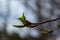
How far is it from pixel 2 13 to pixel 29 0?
2.58 feet

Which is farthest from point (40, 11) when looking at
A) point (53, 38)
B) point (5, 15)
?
point (5, 15)

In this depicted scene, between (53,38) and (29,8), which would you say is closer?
(53,38)

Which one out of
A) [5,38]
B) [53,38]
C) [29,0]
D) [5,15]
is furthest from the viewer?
[5,38]

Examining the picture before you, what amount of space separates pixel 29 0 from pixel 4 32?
1.43 metres

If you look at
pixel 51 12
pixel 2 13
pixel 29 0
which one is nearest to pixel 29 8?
pixel 29 0

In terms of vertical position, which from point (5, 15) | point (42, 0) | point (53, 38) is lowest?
point (53, 38)

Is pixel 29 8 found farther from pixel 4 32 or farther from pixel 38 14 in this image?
pixel 4 32

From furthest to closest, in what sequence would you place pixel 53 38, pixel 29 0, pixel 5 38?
pixel 5 38, pixel 29 0, pixel 53 38

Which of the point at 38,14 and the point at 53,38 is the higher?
the point at 38,14

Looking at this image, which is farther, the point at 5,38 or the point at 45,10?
the point at 5,38

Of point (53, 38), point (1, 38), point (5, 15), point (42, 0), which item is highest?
point (42, 0)

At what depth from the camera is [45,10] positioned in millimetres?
2109

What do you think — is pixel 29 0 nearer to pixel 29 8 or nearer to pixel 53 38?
pixel 29 8

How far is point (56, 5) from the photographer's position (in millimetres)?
2059
